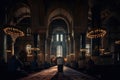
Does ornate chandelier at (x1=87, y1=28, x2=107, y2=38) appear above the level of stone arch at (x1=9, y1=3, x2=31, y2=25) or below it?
below

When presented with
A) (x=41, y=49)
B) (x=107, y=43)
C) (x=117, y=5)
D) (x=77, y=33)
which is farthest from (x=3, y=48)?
(x=107, y=43)

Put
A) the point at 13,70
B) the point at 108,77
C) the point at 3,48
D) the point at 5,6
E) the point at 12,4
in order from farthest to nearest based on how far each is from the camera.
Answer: the point at 12,4, the point at 5,6, the point at 3,48, the point at 13,70, the point at 108,77

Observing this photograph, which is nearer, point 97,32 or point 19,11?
point 97,32

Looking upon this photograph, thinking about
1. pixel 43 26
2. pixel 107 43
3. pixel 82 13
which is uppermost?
pixel 82 13

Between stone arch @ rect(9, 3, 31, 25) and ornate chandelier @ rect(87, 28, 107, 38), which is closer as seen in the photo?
ornate chandelier @ rect(87, 28, 107, 38)

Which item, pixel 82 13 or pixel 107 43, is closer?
pixel 82 13

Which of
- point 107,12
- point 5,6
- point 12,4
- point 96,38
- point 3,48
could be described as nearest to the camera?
point 96,38

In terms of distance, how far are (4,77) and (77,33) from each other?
63.8 feet

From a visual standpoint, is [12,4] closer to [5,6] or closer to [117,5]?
[5,6]

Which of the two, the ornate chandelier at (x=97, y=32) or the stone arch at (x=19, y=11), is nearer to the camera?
the ornate chandelier at (x=97, y=32)

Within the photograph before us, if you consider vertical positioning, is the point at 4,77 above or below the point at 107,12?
below

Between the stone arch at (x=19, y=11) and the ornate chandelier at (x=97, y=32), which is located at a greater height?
the stone arch at (x=19, y=11)

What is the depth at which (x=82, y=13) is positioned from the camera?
26.3 m

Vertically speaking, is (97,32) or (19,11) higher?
(19,11)
